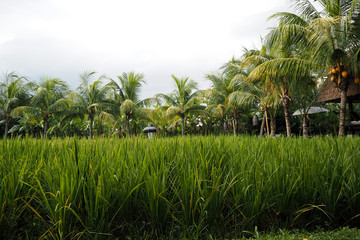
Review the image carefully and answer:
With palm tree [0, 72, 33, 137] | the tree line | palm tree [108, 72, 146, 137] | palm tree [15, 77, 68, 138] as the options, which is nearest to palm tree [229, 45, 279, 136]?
the tree line

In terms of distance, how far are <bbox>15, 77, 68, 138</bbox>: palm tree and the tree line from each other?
0.22ft

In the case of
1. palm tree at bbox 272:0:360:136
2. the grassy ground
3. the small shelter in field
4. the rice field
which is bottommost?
the grassy ground

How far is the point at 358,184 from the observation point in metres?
2.04

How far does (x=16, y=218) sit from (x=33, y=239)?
178mm

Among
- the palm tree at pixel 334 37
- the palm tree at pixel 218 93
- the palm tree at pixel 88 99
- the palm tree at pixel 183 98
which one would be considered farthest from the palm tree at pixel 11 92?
the palm tree at pixel 334 37

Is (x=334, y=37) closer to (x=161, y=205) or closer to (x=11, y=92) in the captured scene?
(x=161, y=205)

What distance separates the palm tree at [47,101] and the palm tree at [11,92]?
137 centimetres

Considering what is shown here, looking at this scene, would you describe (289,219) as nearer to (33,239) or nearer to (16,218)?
(33,239)

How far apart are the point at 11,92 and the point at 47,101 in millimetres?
3124

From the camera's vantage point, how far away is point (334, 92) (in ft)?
37.3

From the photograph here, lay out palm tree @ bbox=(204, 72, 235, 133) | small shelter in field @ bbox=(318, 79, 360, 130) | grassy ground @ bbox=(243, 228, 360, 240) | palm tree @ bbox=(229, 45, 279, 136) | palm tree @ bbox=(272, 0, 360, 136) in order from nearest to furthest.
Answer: grassy ground @ bbox=(243, 228, 360, 240) → palm tree @ bbox=(272, 0, 360, 136) → small shelter in field @ bbox=(318, 79, 360, 130) → palm tree @ bbox=(229, 45, 279, 136) → palm tree @ bbox=(204, 72, 235, 133)

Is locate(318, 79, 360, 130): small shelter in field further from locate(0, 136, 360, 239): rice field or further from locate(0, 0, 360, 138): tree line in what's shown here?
locate(0, 136, 360, 239): rice field

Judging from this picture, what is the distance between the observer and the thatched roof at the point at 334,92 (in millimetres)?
10034

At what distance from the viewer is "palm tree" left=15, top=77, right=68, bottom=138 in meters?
18.6
